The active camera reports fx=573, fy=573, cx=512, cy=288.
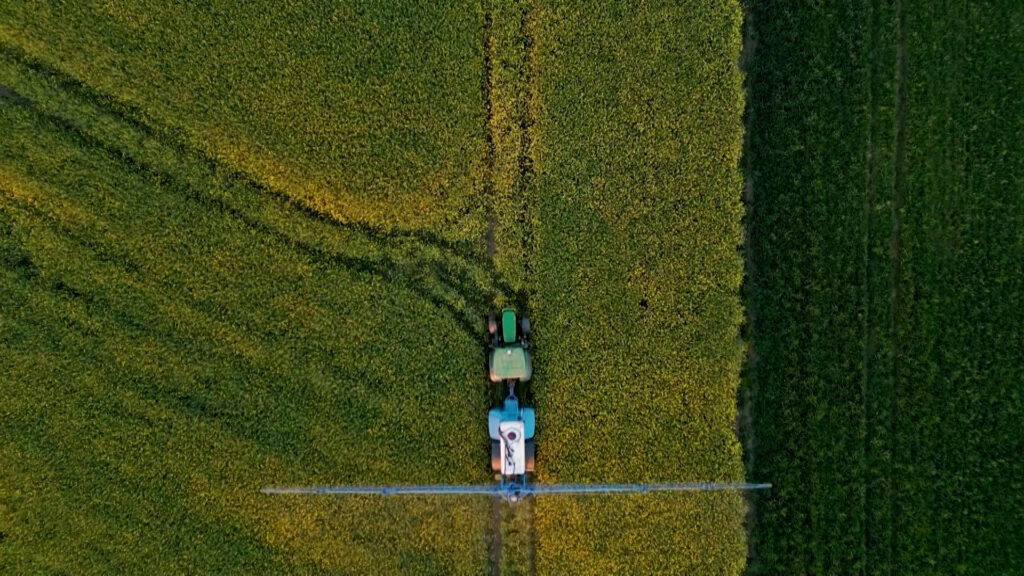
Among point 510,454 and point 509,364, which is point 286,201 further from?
point 510,454

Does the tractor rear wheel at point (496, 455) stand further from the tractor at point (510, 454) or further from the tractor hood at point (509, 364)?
the tractor hood at point (509, 364)

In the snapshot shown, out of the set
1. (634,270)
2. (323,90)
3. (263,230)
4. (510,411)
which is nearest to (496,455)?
(510,411)

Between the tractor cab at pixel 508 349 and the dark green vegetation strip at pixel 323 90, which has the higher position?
the dark green vegetation strip at pixel 323 90

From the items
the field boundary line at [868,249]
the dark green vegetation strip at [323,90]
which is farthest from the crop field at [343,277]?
the field boundary line at [868,249]

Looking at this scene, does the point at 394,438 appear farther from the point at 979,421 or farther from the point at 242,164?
the point at 979,421

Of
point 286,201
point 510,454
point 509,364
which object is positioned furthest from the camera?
point 286,201

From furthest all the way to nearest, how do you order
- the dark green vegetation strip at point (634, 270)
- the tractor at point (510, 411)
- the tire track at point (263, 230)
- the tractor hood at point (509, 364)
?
the tire track at point (263, 230), the dark green vegetation strip at point (634, 270), the tractor hood at point (509, 364), the tractor at point (510, 411)
